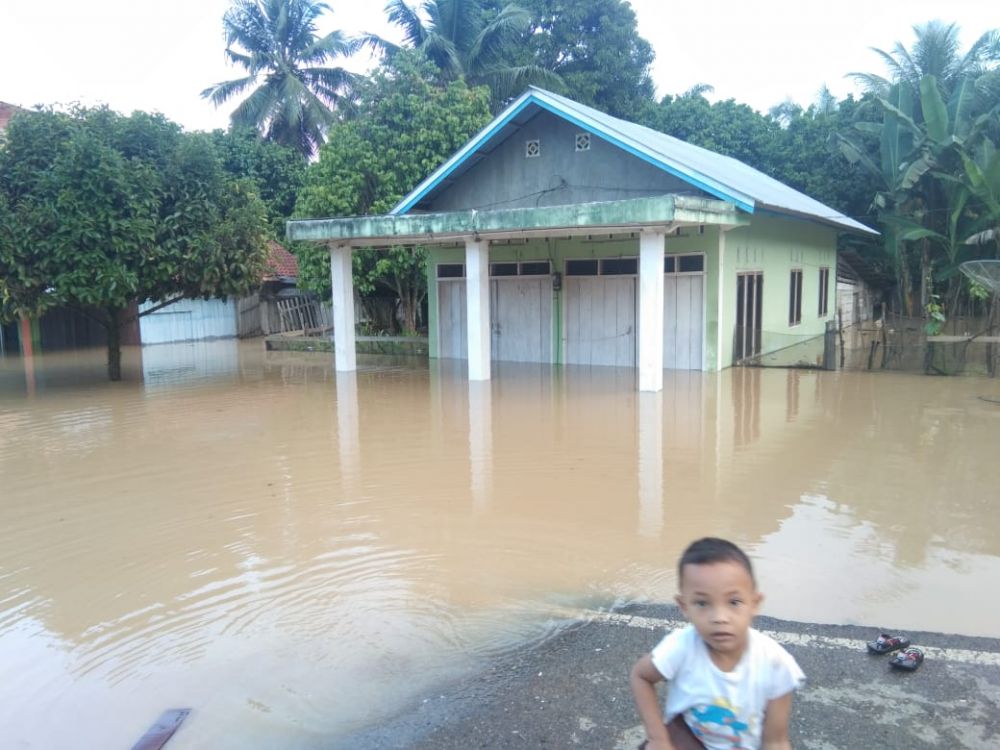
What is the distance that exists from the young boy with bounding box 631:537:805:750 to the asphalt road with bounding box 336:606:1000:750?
1162mm

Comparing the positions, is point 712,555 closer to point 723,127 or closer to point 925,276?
point 925,276

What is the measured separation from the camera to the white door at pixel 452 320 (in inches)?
758

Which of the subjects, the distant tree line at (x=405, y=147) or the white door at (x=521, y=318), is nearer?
the distant tree line at (x=405, y=147)

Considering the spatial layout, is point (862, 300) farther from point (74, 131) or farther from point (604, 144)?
point (74, 131)

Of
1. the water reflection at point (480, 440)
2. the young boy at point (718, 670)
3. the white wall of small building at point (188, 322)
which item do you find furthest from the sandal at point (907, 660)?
the white wall of small building at point (188, 322)

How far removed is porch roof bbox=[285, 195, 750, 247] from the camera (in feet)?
41.5

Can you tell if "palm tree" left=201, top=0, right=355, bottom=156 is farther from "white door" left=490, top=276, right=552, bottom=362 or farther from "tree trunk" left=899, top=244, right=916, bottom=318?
"tree trunk" left=899, top=244, right=916, bottom=318

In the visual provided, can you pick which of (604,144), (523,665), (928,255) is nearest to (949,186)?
(928,255)

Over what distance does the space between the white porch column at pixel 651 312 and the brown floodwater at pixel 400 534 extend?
2.39 ft

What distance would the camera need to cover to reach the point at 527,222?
13.7m

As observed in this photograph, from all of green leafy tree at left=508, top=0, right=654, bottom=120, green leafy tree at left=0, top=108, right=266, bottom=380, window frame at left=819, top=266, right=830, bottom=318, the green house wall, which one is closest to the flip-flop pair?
the green house wall

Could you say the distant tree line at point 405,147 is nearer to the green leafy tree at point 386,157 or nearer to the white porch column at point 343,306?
the green leafy tree at point 386,157

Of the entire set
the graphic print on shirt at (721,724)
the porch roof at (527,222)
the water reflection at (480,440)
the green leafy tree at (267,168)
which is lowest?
the water reflection at (480,440)

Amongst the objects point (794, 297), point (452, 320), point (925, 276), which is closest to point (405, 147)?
point (452, 320)
